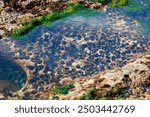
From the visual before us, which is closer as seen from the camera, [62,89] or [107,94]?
[107,94]

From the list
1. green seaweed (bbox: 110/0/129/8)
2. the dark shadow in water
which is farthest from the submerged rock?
green seaweed (bbox: 110/0/129/8)

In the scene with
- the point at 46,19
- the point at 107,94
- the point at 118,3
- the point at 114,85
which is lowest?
the point at 107,94

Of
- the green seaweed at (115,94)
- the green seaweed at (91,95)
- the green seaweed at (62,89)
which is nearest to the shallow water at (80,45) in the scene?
the green seaweed at (62,89)

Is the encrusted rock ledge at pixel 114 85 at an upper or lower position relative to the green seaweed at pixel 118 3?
lower

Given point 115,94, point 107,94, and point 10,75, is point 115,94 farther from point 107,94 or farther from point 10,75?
point 10,75

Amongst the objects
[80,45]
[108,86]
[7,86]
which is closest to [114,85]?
[108,86]

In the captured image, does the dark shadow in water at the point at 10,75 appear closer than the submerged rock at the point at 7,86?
No

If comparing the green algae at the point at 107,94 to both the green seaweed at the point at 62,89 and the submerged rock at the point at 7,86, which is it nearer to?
the green seaweed at the point at 62,89

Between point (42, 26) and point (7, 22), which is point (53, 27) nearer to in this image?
point (42, 26)
